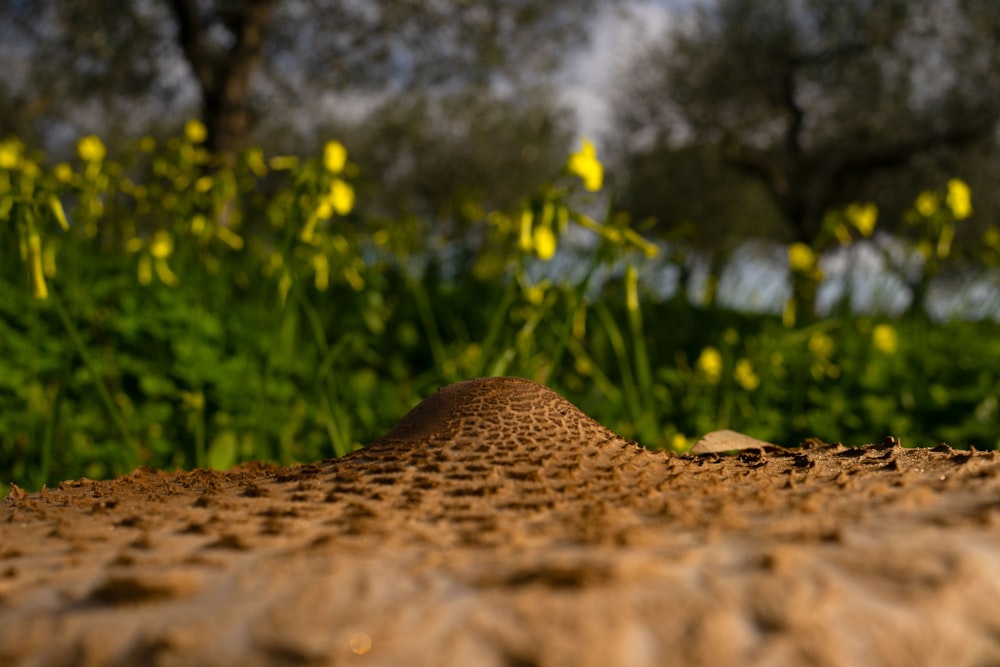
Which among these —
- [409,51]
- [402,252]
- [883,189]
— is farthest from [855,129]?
[402,252]

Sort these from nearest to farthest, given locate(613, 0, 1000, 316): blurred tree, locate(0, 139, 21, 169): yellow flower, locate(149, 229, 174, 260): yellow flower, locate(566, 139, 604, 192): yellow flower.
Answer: locate(566, 139, 604, 192): yellow flower, locate(149, 229, 174, 260): yellow flower, locate(0, 139, 21, 169): yellow flower, locate(613, 0, 1000, 316): blurred tree

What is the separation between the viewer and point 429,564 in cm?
91

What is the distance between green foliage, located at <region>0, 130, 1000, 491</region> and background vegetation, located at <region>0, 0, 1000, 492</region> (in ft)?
0.08

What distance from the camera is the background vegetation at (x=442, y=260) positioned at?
3562mm

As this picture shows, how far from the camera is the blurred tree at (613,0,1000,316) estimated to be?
66.4 feet

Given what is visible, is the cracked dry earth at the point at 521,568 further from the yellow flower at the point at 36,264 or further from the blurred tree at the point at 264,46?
the blurred tree at the point at 264,46

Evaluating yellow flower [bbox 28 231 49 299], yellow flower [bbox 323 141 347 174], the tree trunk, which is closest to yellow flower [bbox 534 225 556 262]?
yellow flower [bbox 323 141 347 174]

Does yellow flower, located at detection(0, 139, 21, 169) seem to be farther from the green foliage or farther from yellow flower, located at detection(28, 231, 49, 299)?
yellow flower, located at detection(28, 231, 49, 299)

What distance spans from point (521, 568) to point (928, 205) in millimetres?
5181

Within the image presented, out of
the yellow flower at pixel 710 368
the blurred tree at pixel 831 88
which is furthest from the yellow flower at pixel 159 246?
the blurred tree at pixel 831 88

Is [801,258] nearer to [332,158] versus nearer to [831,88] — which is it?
[332,158]

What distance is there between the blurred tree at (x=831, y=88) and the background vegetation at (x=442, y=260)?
68 mm

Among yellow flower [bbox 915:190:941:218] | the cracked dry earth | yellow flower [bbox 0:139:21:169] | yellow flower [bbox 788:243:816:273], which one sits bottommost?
the cracked dry earth

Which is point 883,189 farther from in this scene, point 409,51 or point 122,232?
point 122,232
